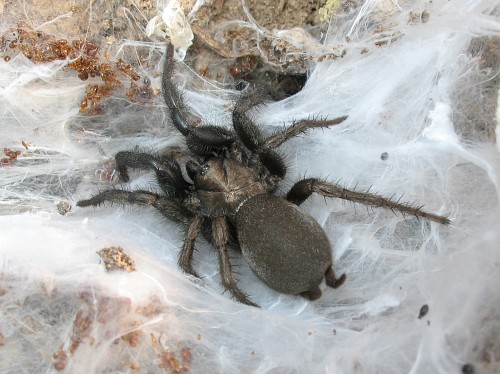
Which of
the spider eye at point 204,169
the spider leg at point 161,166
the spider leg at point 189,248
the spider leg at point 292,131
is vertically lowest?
the spider leg at point 189,248

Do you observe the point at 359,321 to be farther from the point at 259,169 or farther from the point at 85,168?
the point at 85,168

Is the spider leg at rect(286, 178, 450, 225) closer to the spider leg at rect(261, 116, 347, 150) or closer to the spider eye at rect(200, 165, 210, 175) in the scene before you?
the spider leg at rect(261, 116, 347, 150)

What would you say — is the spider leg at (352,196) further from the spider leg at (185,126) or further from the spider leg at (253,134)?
the spider leg at (185,126)

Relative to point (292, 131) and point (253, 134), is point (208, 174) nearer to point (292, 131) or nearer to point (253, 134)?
point (253, 134)

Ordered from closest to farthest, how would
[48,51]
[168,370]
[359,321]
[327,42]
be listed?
[168,370] → [359,321] → [48,51] → [327,42]

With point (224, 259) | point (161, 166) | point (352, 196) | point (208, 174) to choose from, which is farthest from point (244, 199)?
point (352, 196)

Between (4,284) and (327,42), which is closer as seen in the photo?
(4,284)

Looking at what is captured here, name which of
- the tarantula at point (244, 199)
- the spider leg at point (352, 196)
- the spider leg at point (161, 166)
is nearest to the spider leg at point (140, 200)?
the tarantula at point (244, 199)

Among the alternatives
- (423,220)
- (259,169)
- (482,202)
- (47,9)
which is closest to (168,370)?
(259,169)
